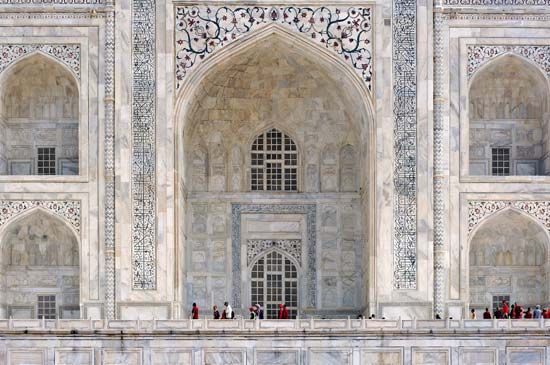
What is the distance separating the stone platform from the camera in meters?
27.9

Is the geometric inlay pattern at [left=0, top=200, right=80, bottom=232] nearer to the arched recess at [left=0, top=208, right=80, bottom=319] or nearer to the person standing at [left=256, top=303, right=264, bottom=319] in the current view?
the arched recess at [left=0, top=208, right=80, bottom=319]

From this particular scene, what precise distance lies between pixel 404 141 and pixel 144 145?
5379 mm

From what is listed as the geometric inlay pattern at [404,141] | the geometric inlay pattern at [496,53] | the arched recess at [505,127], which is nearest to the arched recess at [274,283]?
the geometric inlay pattern at [404,141]

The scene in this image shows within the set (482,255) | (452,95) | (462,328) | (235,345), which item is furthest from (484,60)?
(235,345)

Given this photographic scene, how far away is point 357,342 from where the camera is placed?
27953 millimetres

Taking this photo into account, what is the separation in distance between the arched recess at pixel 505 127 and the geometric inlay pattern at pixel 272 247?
4.20 m

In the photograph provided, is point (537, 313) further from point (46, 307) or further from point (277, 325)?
point (46, 307)

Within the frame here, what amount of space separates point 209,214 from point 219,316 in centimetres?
266

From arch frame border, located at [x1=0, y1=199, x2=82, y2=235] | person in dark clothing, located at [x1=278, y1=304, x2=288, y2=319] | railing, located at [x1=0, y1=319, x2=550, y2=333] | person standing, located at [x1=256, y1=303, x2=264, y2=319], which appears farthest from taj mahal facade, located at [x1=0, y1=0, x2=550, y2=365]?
railing, located at [x1=0, y1=319, x2=550, y2=333]

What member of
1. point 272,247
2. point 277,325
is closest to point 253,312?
point 277,325

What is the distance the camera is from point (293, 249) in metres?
33.0

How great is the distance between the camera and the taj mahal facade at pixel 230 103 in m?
30.6

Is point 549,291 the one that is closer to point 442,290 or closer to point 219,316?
point 442,290

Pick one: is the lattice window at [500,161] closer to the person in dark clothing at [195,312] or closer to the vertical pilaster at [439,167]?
the vertical pilaster at [439,167]
